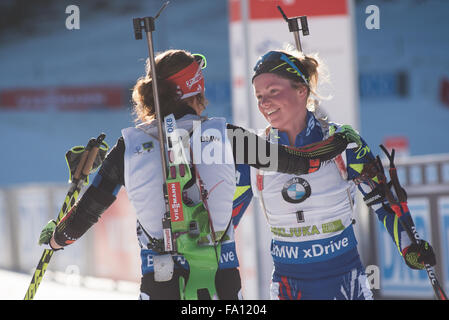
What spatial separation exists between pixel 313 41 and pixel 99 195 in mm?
3171

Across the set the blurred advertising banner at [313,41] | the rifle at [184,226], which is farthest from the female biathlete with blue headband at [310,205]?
the blurred advertising banner at [313,41]

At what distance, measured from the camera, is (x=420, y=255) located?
3.07 metres

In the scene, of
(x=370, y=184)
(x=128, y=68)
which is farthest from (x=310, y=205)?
(x=128, y=68)

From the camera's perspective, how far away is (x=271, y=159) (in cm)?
293

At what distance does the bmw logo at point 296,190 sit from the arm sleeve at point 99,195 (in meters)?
0.83

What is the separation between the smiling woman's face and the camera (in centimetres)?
329

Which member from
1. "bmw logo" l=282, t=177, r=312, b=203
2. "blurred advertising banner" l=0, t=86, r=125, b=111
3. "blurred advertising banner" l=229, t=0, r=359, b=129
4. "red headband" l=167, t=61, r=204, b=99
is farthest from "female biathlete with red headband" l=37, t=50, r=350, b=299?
"blurred advertising banner" l=0, t=86, r=125, b=111

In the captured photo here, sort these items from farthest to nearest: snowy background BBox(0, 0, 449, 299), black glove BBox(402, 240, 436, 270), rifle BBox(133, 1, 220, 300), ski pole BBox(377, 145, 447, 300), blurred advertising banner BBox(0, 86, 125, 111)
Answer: blurred advertising banner BBox(0, 86, 125, 111)
snowy background BBox(0, 0, 449, 299)
ski pole BBox(377, 145, 447, 300)
black glove BBox(402, 240, 436, 270)
rifle BBox(133, 1, 220, 300)

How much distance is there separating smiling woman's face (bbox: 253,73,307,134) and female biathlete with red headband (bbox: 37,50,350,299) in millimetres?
367

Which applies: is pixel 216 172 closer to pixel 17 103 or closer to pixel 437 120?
pixel 437 120

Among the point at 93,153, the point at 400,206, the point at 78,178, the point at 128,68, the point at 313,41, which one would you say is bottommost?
the point at 400,206

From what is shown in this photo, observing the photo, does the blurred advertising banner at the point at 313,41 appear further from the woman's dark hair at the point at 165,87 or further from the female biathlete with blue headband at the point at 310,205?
the woman's dark hair at the point at 165,87

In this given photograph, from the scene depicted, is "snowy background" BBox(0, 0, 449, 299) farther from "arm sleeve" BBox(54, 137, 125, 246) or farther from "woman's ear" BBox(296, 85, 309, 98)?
"arm sleeve" BBox(54, 137, 125, 246)

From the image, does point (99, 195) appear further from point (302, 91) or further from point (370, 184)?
point (370, 184)
